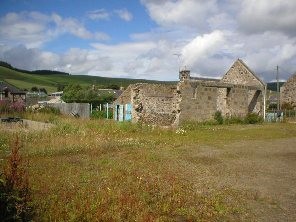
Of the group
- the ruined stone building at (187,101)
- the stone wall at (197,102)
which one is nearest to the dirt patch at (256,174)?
the stone wall at (197,102)

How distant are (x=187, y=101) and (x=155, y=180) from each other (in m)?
18.8

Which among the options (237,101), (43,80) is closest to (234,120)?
(237,101)

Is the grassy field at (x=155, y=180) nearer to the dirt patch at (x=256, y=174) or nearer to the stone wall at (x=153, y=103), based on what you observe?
the dirt patch at (x=256, y=174)

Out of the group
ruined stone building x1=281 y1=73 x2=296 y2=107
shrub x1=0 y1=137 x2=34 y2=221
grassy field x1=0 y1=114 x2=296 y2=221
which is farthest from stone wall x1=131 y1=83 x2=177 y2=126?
ruined stone building x1=281 y1=73 x2=296 y2=107

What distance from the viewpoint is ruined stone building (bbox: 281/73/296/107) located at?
48.2m

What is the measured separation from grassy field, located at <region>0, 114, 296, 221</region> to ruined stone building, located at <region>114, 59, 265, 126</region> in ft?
38.4

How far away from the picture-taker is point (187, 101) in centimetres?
2645

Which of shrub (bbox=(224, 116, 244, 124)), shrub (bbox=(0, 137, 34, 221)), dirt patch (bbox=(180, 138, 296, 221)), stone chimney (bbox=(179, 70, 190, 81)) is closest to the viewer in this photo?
shrub (bbox=(0, 137, 34, 221))

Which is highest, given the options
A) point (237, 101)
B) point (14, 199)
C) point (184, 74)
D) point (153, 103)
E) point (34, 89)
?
point (34, 89)

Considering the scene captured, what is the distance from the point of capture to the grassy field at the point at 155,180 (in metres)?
6.06

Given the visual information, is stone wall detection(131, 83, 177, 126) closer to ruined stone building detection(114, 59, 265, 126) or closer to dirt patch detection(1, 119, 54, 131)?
ruined stone building detection(114, 59, 265, 126)

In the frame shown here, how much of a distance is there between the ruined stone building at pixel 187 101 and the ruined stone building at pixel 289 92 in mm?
14530

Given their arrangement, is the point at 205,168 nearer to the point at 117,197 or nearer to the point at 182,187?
the point at 182,187

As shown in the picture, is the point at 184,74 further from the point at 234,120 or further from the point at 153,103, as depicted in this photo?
the point at 234,120
